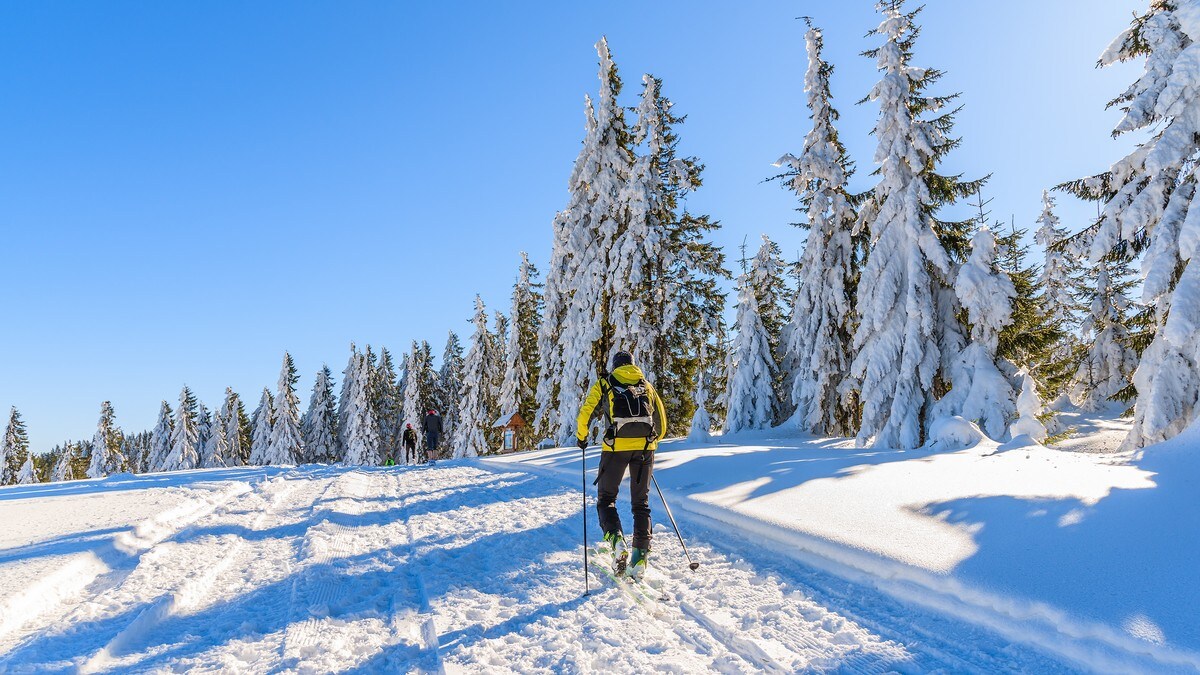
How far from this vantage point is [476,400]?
3978cm

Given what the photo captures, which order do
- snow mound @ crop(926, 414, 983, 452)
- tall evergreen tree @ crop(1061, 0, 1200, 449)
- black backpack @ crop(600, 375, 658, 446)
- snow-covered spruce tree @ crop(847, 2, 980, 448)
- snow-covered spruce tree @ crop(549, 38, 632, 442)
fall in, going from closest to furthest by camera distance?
black backpack @ crop(600, 375, 658, 446), tall evergreen tree @ crop(1061, 0, 1200, 449), snow mound @ crop(926, 414, 983, 452), snow-covered spruce tree @ crop(847, 2, 980, 448), snow-covered spruce tree @ crop(549, 38, 632, 442)

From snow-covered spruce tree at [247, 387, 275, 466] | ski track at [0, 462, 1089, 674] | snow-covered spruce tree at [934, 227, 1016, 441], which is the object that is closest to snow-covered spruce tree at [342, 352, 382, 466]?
snow-covered spruce tree at [247, 387, 275, 466]

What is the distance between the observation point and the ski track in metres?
3.64

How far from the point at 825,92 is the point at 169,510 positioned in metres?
21.5

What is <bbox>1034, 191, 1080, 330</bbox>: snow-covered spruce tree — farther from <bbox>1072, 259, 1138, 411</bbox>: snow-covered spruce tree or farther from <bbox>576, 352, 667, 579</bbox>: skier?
<bbox>576, 352, 667, 579</bbox>: skier

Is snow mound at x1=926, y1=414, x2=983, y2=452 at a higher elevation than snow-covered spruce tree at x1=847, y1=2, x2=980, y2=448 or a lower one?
lower

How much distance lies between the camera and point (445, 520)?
27.8 feet

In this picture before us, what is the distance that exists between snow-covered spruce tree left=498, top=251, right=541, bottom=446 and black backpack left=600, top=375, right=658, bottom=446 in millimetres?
30120

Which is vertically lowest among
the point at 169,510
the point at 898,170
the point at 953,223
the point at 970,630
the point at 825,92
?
the point at 970,630

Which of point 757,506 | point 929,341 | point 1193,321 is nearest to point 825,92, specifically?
point 929,341

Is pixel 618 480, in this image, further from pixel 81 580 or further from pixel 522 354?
pixel 522 354

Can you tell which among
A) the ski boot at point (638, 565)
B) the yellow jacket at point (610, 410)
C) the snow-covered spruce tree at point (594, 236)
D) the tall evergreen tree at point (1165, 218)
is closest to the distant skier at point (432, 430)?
the snow-covered spruce tree at point (594, 236)

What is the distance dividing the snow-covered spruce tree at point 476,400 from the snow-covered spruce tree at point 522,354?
2652mm

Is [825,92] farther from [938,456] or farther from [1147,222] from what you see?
[938,456]
